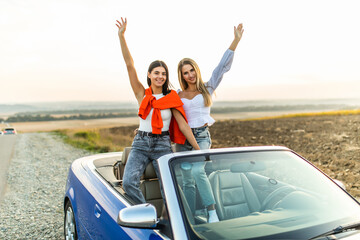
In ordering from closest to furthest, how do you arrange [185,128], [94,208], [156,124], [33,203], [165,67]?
1. [94,208]
2. [156,124]
3. [185,128]
4. [165,67]
5. [33,203]

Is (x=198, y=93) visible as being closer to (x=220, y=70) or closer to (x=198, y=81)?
(x=198, y=81)

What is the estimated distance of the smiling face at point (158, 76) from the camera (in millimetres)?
3597

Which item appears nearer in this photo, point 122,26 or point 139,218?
point 139,218

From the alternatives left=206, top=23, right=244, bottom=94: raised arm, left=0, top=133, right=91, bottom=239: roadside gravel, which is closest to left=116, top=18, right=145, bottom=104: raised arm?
left=206, top=23, right=244, bottom=94: raised arm

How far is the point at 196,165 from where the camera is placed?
2383 mm

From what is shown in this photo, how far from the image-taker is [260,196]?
2701 mm

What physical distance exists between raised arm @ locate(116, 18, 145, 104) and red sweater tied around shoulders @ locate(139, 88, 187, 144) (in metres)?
0.16

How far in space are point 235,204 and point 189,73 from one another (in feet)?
5.54

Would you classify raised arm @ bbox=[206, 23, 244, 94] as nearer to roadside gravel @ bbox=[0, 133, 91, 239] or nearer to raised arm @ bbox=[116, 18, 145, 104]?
raised arm @ bbox=[116, 18, 145, 104]

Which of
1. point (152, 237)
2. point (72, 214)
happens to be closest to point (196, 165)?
point (152, 237)

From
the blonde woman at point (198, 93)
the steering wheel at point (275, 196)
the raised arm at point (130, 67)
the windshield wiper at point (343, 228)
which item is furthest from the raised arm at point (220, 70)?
the windshield wiper at point (343, 228)

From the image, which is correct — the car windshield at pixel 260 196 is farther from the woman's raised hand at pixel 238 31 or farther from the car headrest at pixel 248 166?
the woman's raised hand at pixel 238 31

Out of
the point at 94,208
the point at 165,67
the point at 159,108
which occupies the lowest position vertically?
the point at 94,208

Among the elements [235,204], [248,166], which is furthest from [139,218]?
[248,166]
